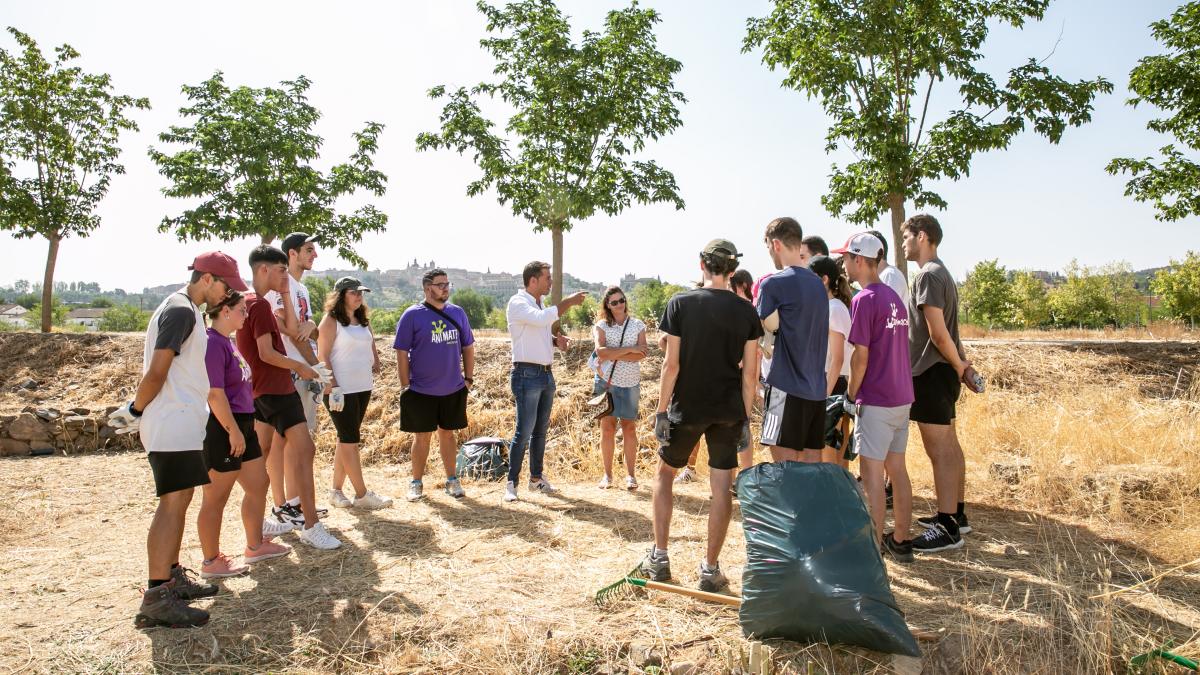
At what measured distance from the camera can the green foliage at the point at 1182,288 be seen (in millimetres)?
38969

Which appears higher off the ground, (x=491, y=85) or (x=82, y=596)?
(x=491, y=85)

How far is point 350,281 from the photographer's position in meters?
6.00

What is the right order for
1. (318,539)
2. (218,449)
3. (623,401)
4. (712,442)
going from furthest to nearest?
(623,401) < (318,539) < (218,449) < (712,442)

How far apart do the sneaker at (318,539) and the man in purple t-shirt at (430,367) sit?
1.30 metres

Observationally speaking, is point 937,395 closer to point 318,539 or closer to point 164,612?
point 318,539

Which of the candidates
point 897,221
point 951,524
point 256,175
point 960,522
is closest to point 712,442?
point 951,524

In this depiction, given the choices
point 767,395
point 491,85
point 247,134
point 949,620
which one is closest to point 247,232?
point 247,134

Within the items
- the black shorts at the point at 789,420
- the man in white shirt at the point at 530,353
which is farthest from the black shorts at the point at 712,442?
the man in white shirt at the point at 530,353

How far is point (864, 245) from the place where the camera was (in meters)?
4.37

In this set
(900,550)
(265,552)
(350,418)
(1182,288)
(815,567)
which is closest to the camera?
(815,567)

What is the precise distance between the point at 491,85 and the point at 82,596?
36.4 ft

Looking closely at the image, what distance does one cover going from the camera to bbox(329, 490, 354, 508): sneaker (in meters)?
6.22

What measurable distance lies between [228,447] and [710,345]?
288 centimetres

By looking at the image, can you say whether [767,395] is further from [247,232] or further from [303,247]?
[247,232]
